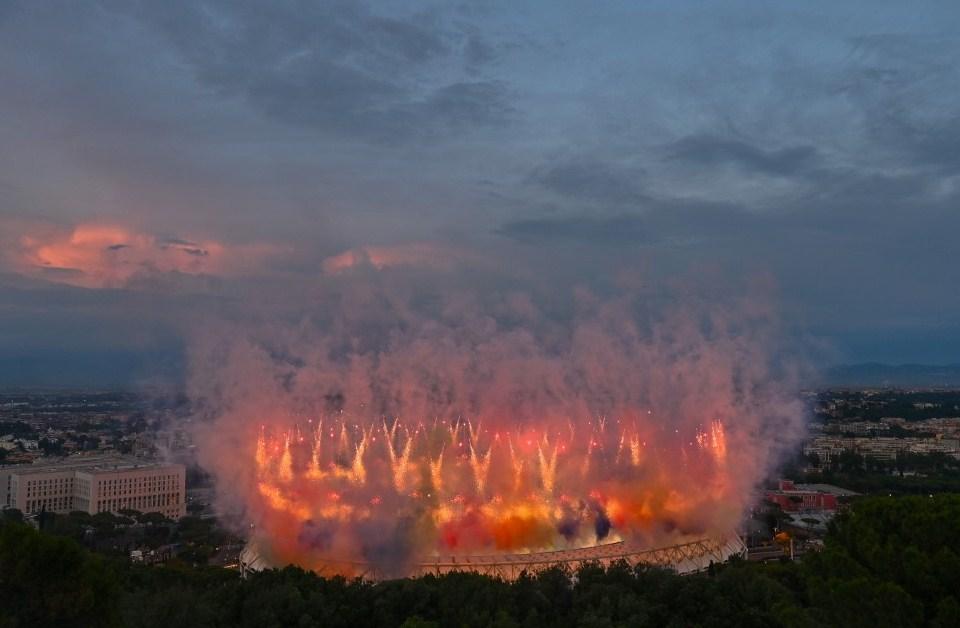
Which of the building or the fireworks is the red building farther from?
the building

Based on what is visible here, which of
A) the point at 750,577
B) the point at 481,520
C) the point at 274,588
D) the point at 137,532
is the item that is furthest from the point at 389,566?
the point at 137,532

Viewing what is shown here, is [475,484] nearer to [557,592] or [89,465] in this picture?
[557,592]

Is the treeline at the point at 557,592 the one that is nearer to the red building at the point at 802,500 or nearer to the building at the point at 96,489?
the building at the point at 96,489

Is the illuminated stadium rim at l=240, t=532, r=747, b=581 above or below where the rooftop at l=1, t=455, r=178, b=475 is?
below

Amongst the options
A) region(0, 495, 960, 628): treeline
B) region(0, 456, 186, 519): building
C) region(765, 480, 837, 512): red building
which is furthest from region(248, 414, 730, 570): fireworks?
region(0, 456, 186, 519): building

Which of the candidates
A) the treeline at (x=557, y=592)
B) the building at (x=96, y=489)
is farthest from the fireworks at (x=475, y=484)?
the building at (x=96, y=489)

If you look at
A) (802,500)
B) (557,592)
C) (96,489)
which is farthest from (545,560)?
(96,489)

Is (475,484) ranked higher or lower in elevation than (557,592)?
Answer: higher
